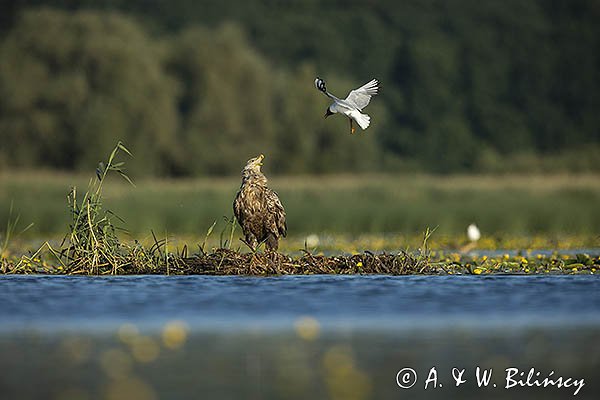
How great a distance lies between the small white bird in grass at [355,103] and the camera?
12.5m

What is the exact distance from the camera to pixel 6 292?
12016mm

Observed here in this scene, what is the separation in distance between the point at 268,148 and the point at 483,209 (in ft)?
114

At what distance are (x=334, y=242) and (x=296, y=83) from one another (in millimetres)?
42510

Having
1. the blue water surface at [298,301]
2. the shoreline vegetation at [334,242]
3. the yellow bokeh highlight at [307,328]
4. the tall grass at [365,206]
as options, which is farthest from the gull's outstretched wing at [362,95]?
the tall grass at [365,206]

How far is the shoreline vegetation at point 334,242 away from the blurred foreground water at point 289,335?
561mm

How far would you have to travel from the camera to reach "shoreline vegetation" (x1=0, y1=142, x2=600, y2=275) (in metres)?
13.5

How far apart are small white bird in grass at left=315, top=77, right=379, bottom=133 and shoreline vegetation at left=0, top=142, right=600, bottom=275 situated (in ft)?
5.16

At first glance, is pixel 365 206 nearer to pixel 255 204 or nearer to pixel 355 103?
pixel 255 204

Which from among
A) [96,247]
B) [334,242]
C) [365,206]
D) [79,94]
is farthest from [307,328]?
[79,94]

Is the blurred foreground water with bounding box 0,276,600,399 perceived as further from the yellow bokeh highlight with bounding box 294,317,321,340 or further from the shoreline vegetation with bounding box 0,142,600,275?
the shoreline vegetation with bounding box 0,142,600,275

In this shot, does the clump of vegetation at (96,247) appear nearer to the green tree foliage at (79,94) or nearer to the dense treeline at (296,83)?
the green tree foliage at (79,94)

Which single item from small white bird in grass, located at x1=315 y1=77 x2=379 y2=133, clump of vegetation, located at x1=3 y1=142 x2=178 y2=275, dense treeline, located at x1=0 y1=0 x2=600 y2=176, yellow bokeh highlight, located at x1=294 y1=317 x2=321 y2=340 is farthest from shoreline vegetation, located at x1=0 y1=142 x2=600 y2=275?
dense treeline, located at x1=0 y1=0 x2=600 y2=176

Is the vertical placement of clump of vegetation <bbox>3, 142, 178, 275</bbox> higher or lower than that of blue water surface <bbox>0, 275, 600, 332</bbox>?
higher

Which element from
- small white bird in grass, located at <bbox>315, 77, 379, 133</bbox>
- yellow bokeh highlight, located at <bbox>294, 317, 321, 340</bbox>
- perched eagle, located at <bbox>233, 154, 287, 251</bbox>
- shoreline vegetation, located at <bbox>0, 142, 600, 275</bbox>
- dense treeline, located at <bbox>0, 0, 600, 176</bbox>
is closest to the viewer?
yellow bokeh highlight, located at <bbox>294, 317, 321, 340</bbox>
